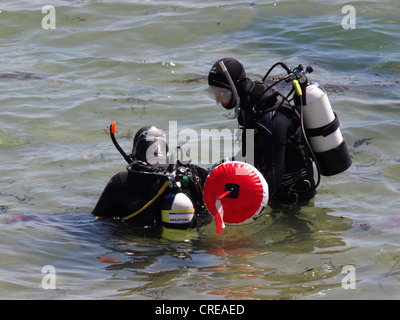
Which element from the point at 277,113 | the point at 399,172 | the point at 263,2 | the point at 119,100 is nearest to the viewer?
the point at 277,113

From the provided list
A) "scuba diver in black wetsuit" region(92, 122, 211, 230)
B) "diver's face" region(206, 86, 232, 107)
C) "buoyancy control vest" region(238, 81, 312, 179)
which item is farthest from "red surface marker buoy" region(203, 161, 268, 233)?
"diver's face" region(206, 86, 232, 107)

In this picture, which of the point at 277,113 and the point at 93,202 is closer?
the point at 277,113

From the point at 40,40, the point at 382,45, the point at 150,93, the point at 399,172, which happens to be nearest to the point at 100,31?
the point at 40,40

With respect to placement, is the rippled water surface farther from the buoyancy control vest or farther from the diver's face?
the diver's face

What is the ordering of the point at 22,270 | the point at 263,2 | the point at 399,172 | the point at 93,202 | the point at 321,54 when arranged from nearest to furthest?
the point at 22,270
the point at 93,202
the point at 399,172
the point at 321,54
the point at 263,2

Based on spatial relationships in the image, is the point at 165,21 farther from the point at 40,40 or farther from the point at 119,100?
the point at 119,100

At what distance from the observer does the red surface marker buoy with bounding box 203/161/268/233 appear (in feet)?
15.9

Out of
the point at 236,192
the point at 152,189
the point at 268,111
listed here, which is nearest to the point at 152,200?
the point at 152,189

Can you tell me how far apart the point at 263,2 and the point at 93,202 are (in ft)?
26.8

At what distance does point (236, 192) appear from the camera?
16.0 ft

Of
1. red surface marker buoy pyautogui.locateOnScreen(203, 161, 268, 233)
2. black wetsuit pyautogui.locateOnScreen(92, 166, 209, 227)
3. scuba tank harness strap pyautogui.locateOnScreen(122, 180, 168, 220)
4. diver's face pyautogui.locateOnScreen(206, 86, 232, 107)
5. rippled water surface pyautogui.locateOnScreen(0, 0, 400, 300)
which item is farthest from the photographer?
diver's face pyautogui.locateOnScreen(206, 86, 232, 107)

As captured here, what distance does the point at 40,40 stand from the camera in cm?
1179

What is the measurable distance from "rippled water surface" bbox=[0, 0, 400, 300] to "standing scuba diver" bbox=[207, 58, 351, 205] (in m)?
0.50

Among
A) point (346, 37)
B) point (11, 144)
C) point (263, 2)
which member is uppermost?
point (263, 2)
